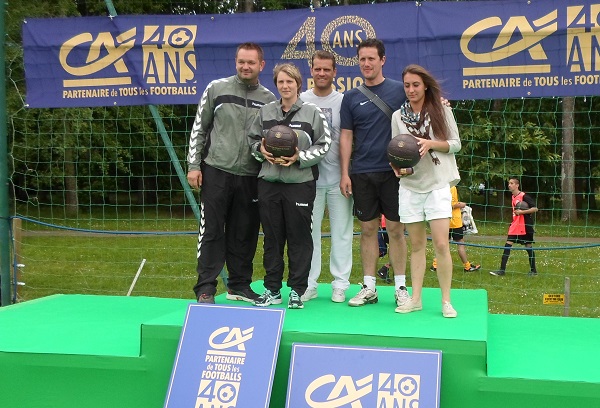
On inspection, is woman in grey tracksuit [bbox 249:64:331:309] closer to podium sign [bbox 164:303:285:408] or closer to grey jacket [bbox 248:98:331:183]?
grey jacket [bbox 248:98:331:183]

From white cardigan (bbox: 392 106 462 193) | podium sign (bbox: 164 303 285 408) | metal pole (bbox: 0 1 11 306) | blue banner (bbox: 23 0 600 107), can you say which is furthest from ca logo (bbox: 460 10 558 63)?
metal pole (bbox: 0 1 11 306)

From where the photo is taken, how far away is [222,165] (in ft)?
17.9

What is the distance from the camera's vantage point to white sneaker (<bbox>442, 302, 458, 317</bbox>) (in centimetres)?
500

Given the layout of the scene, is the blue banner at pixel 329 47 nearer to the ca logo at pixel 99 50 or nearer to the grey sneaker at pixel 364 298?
the ca logo at pixel 99 50

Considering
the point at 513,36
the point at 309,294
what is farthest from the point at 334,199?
the point at 513,36

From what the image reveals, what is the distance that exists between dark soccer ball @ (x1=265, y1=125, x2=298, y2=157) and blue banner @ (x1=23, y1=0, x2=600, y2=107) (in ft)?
6.44

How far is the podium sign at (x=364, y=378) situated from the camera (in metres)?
4.17

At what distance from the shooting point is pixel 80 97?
7582mm

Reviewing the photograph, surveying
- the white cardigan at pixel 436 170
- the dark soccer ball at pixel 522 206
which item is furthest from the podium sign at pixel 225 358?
the dark soccer ball at pixel 522 206

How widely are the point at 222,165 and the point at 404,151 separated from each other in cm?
136

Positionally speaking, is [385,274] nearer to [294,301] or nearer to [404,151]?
[294,301]

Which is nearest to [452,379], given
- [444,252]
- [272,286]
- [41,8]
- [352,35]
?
[444,252]

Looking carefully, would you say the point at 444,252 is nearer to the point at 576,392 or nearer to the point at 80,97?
the point at 576,392

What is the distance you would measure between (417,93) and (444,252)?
1.04 m
